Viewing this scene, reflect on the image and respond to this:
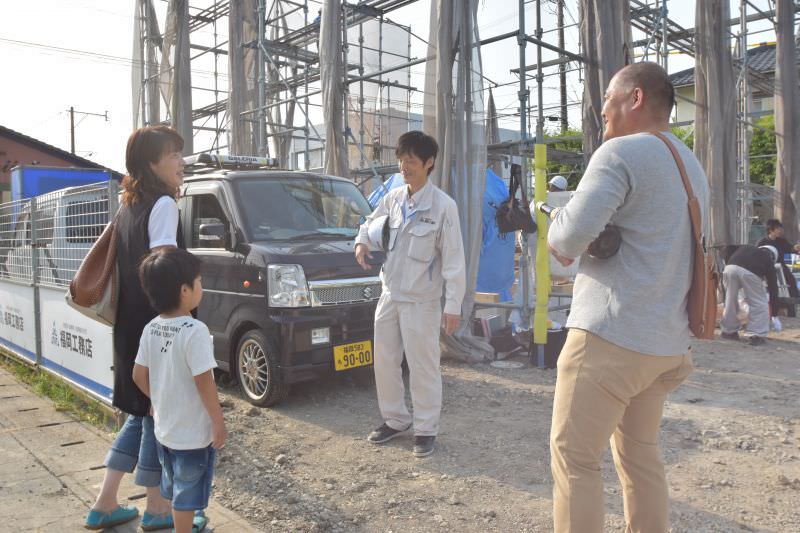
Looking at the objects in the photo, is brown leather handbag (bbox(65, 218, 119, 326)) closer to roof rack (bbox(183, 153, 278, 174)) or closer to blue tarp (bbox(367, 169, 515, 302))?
roof rack (bbox(183, 153, 278, 174))

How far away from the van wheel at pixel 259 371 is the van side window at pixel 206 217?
871 mm

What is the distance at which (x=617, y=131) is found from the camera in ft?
6.75

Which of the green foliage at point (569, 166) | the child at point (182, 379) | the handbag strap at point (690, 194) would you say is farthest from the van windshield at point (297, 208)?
the green foliage at point (569, 166)

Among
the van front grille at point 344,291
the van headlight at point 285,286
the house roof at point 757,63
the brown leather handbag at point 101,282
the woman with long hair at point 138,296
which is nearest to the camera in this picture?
the woman with long hair at point 138,296

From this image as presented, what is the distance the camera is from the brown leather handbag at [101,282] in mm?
2691

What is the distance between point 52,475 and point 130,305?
142 cm

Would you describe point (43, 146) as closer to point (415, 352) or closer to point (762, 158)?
point (415, 352)

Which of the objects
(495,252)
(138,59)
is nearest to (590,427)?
(495,252)

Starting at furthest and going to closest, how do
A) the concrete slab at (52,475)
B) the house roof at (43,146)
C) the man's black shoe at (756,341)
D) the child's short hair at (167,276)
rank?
the house roof at (43,146) → the man's black shoe at (756,341) → the concrete slab at (52,475) → the child's short hair at (167,276)

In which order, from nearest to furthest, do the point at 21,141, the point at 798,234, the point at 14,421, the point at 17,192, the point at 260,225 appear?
the point at 14,421 < the point at 260,225 < the point at 798,234 < the point at 17,192 < the point at 21,141

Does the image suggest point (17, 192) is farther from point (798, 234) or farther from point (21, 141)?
point (798, 234)

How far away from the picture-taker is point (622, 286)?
6.30 ft

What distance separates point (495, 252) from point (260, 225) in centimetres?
403

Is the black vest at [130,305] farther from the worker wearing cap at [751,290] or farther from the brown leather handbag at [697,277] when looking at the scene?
the worker wearing cap at [751,290]
